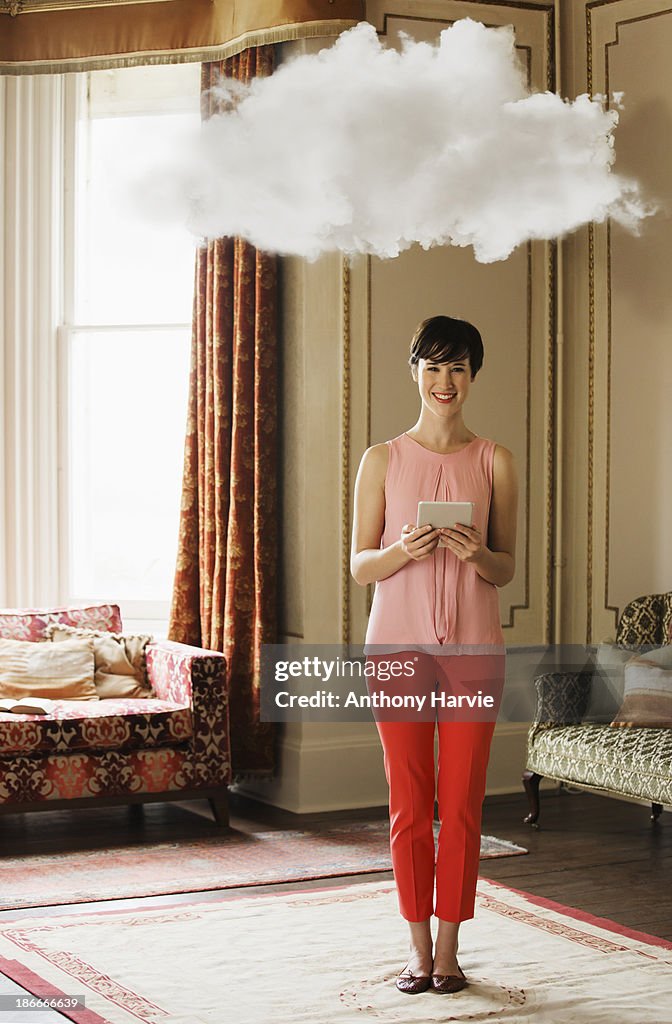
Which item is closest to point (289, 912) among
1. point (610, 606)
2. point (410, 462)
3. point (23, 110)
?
point (410, 462)

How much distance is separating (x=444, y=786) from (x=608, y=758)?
1.88 meters

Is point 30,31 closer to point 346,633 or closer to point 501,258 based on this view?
point 501,258

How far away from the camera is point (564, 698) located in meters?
5.25

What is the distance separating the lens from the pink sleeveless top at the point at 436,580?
3.16m

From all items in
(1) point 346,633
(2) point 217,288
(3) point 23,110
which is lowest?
(1) point 346,633

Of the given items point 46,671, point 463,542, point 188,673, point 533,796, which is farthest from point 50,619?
point 463,542

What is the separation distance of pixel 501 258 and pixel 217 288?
47.3 inches

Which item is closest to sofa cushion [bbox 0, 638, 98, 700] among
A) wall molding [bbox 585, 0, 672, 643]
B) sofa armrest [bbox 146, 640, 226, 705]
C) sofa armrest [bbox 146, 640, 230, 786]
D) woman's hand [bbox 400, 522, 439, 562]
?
sofa armrest [bbox 146, 640, 226, 705]

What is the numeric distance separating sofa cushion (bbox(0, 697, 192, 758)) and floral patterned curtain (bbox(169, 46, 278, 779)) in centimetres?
49

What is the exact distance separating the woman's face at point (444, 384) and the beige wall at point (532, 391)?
2.30 metres

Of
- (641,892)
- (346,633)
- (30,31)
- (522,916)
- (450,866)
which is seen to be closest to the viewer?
(450,866)

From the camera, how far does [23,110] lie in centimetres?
614

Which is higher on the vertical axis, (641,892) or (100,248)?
(100,248)

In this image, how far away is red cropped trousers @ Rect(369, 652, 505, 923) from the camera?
3.15 metres
